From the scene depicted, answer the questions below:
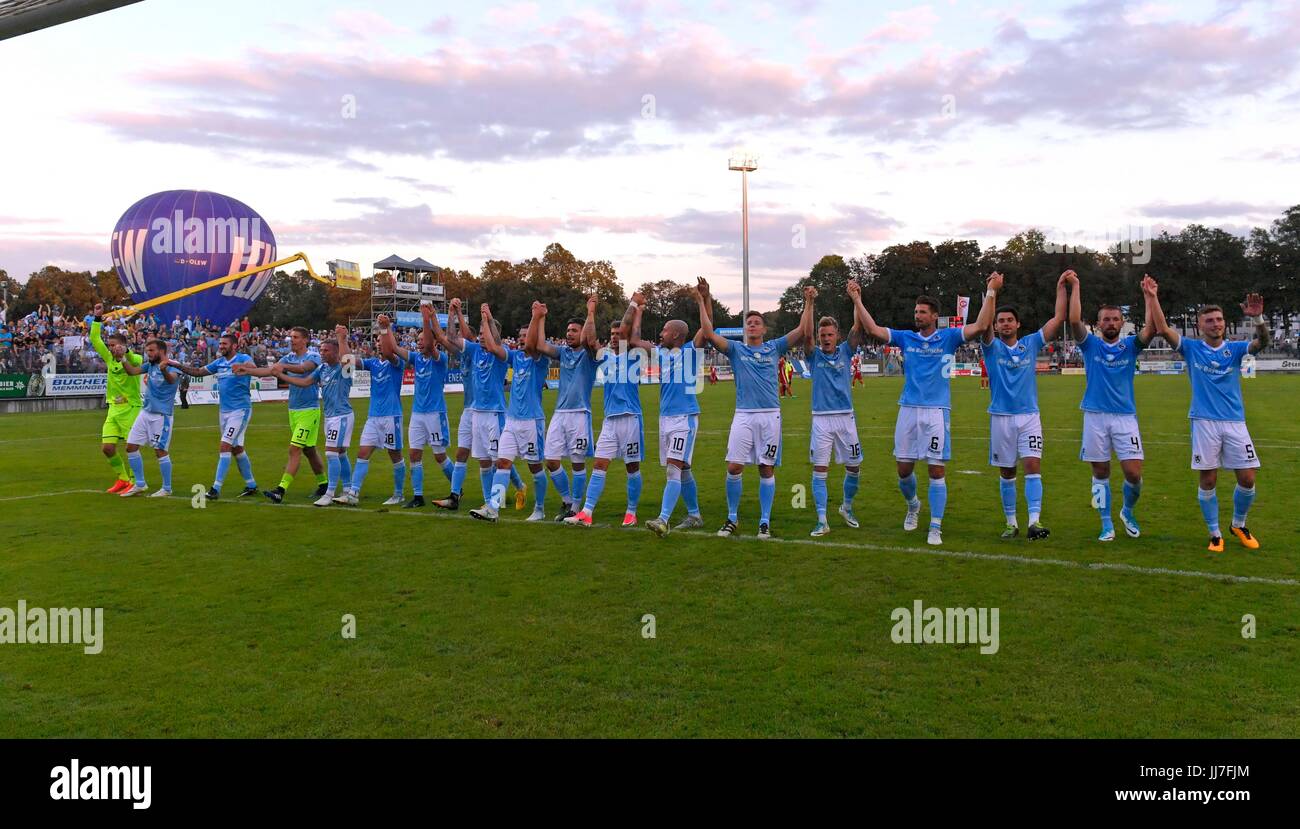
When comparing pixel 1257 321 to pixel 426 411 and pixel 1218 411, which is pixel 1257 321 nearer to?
pixel 1218 411

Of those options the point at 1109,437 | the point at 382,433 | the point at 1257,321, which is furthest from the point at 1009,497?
the point at 382,433

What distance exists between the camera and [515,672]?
5.72 meters

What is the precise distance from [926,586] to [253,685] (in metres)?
5.40

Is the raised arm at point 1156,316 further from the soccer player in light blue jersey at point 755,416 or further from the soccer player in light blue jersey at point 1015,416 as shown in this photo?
the soccer player in light blue jersey at point 755,416

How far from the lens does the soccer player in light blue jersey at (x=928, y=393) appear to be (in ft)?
31.7

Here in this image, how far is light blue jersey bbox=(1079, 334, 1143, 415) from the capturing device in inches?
372

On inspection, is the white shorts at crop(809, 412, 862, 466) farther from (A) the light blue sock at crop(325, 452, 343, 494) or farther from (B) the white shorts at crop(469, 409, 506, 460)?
(A) the light blue sock at crop(325, 452, 343, 494)

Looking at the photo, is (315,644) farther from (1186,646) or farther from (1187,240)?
(1187,240)

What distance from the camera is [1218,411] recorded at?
29.9 ft

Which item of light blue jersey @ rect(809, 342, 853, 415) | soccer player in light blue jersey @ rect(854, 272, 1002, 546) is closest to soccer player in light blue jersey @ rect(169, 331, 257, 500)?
light blue jersey @ rect(809, 342, 853, 415)

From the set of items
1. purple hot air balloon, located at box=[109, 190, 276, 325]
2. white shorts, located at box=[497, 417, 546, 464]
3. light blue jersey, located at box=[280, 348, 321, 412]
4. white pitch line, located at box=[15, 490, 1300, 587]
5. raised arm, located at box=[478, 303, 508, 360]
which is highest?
purple hot air balloon, located at box=[109, 190, 276, 325]

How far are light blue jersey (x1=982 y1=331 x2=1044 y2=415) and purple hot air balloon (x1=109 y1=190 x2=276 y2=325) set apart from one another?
58648mm

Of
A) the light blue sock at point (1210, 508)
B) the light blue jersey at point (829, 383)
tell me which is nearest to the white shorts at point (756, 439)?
the light blue jersey at point (829, 383)

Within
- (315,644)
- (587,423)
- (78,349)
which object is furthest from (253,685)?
(78,349)
